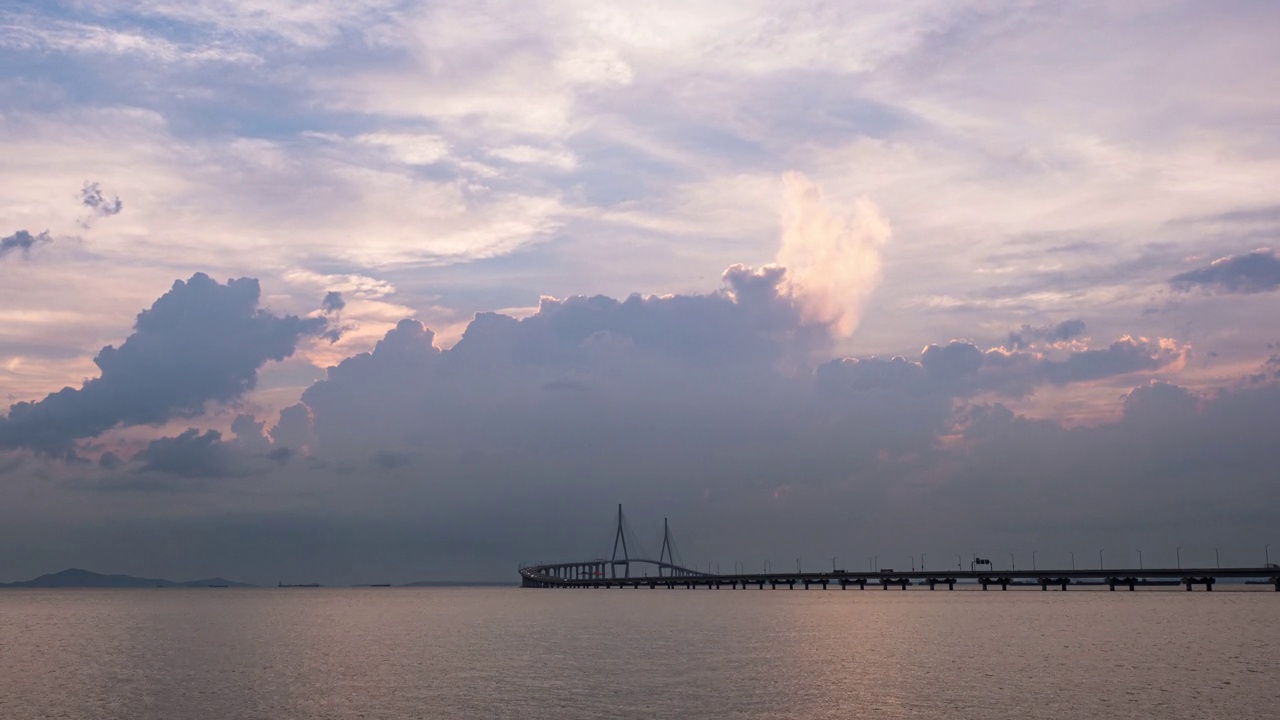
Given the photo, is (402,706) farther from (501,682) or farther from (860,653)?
(860,653)

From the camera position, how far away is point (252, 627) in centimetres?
13225

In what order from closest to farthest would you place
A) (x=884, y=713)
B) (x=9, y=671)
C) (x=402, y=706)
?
(x=884, y=713), (x=402, y=706), (x=9, y=671)

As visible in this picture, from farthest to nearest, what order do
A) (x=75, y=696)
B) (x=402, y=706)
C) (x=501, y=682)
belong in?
(x=501, y=682) < (x=75, y=696) < (x=402, y=706)

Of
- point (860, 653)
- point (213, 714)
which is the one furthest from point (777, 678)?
point (213, 714)

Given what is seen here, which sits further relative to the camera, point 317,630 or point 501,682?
point 317,630

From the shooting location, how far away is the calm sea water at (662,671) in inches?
1996

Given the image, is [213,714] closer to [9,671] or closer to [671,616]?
[9,671]

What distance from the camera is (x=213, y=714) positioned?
5044 cm

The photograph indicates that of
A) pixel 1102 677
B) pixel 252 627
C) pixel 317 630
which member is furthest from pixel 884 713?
pixel 252 627

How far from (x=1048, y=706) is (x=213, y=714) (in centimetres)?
3665

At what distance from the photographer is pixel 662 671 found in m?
66.5

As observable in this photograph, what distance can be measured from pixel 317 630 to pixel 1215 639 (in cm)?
8700

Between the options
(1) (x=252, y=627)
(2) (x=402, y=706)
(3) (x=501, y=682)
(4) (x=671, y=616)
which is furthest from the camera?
(4) (x=671, y=616)

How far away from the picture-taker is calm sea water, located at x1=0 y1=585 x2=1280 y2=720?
50.7 meters
